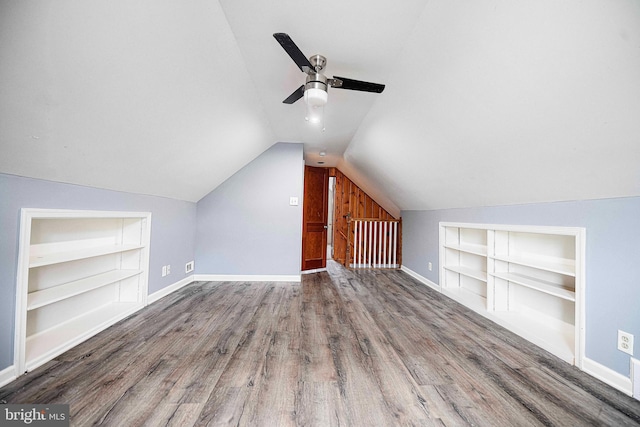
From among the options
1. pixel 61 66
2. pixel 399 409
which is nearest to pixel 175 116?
pixel 61 66

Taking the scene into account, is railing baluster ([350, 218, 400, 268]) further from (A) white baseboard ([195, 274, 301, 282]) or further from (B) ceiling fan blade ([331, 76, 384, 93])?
(B) ceiling fan blade ([331, 76, 384, 93])

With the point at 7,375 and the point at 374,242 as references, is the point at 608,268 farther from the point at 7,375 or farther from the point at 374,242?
the point at 374,242

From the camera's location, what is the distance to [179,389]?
5.07 feet

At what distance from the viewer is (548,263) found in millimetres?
2400

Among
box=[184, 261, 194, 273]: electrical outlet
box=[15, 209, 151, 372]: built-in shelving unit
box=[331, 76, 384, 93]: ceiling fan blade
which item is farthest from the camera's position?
box=[184, 261, 194, 273]: electrical outlet

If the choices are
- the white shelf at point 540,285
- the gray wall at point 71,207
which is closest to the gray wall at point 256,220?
the gray wall at point 71,207

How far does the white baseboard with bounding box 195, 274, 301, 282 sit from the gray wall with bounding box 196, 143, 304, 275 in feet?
0.18

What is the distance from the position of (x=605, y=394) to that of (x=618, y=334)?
1.22 ft

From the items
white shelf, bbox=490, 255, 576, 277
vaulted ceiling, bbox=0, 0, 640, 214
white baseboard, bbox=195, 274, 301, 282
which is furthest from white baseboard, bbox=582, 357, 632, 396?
white baseboard, bbox=195, 274, 301, 282

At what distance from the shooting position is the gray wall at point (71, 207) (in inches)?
61.0

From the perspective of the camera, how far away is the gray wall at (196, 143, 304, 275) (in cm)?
412

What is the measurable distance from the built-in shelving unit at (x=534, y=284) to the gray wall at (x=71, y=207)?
147 inches

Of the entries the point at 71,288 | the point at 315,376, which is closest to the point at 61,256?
the point at 71,288

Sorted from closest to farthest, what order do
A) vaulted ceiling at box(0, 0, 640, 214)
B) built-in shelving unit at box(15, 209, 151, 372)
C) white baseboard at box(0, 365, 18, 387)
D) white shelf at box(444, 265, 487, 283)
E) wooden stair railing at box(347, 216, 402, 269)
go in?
vaulted ceiling at box(0, 0, 640, 214) < white baseboard at box(0, 365, 18, 387) < built-in shelving unit at box(15, 209, 151, 372) < white shelf at box(444, 265, 487, 283) < wooden stair railing at box(347, 216, 402, 269)
